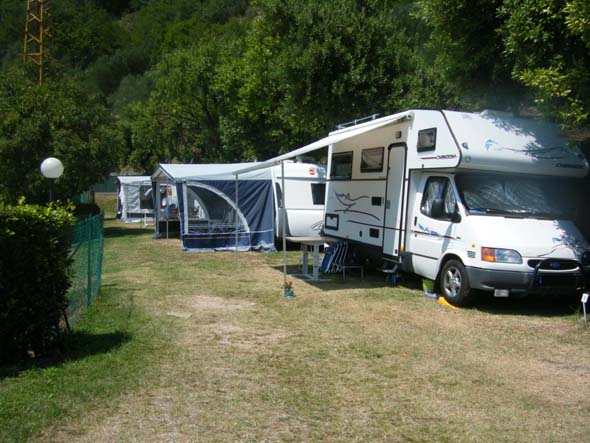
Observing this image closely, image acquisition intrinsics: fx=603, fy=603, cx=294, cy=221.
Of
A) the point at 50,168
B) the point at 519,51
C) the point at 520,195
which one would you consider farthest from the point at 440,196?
the point at 50,168

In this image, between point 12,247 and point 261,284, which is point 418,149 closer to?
point 261,284

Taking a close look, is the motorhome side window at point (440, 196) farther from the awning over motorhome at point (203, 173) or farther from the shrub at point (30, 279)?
the awning over motorhome at point (203, 173)

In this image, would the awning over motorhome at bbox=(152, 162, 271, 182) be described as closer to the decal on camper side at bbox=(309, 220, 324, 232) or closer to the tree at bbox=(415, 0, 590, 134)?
the decal on camper side at bbox=(309, 220, 324, 232)

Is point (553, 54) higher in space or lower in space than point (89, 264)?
higher

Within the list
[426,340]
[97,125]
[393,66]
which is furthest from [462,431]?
[97,125]

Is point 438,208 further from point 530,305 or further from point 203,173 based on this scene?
point 203,173

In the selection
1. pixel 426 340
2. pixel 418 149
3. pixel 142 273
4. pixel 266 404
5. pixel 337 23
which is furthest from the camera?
pixel 337 23

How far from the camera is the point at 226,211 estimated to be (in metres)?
16.2

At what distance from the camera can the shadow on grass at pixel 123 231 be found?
21.7 m

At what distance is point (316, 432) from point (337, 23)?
40.4 feet

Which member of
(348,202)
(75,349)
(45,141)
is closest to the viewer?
(75,349)

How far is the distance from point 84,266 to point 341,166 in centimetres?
560

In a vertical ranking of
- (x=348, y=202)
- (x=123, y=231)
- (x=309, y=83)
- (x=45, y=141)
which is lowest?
(x=123, y=231)

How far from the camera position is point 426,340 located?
6.82 metres
